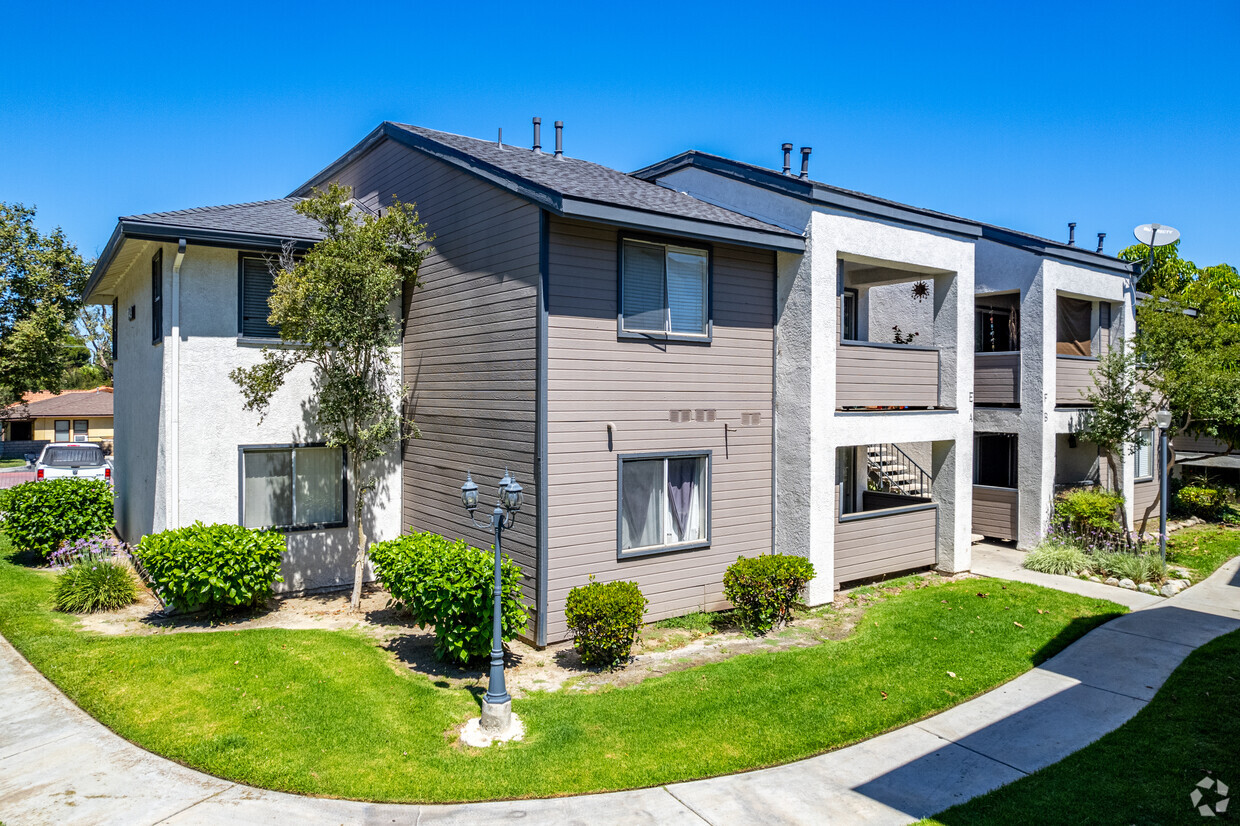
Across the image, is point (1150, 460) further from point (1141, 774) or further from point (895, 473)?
point (1141, 774)

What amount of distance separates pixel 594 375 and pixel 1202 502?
18.7m

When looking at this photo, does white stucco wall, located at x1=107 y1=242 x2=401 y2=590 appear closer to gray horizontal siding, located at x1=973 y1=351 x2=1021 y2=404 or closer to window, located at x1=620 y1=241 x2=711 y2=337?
window, located at x1=620 y1=241 x2=711 y2=337

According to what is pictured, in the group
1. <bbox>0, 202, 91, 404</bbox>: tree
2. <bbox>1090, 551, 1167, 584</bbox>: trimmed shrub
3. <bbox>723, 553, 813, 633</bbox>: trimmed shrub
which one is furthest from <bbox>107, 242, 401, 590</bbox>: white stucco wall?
<bbox>0, 202, 91, 404</bbox>: tree

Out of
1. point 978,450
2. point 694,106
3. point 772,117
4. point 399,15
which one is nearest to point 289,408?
point 399,15

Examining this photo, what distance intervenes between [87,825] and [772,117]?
61.0 ft

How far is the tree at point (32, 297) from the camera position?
3481 cm

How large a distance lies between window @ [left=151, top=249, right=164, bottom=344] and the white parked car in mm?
10597

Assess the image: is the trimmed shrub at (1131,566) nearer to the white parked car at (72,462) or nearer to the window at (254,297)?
the window at (254,297)

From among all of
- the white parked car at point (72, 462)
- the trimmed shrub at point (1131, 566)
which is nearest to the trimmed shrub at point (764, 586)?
the trimmed shrub at point (1131, 566)

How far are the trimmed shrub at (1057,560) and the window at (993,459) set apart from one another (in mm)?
2723

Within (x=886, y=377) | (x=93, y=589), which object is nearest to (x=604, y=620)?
(x=886, y=377)

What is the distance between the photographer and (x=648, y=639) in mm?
9812

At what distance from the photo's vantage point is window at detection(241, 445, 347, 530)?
11.3m

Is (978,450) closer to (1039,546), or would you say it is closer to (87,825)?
(1039,546)
